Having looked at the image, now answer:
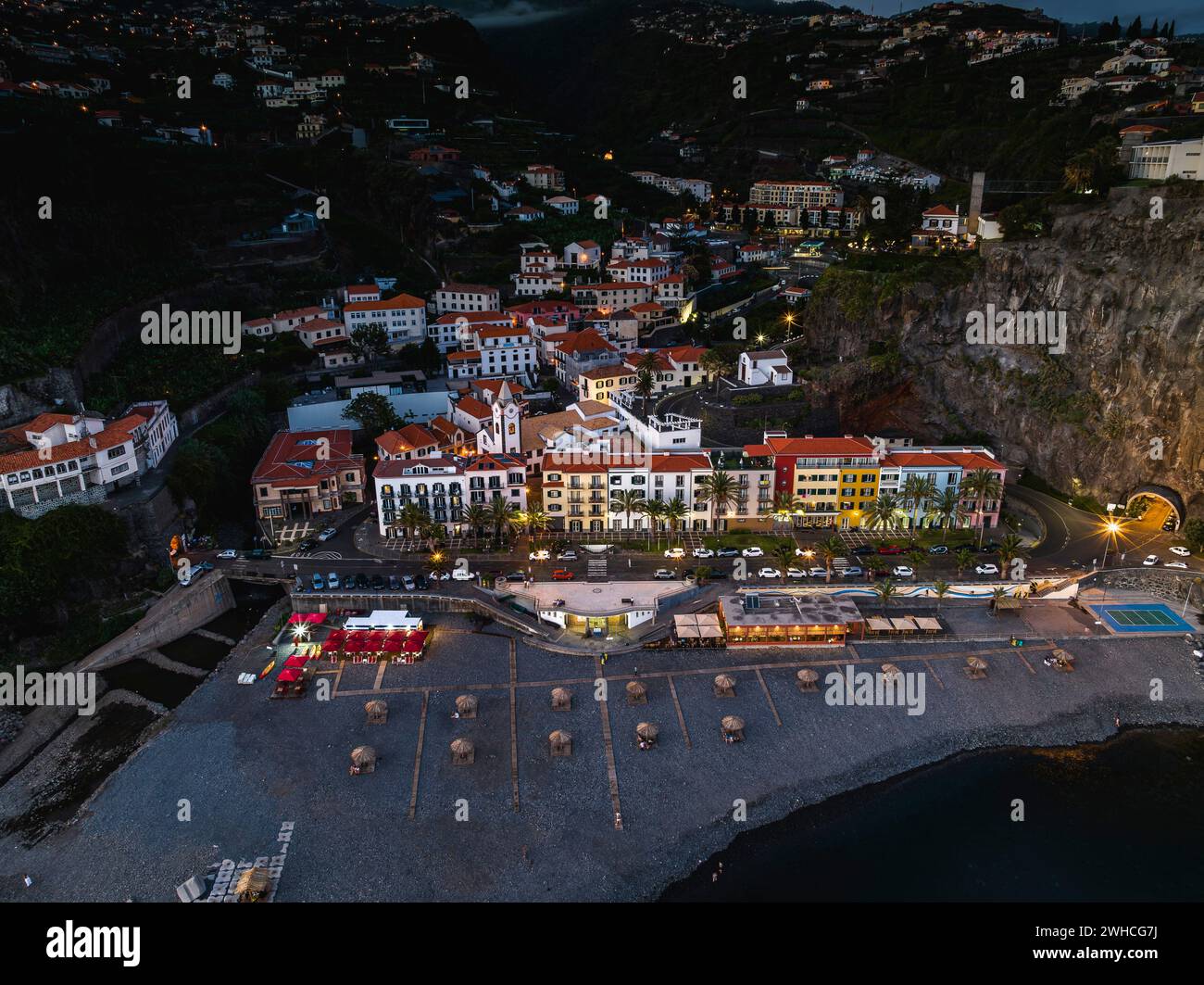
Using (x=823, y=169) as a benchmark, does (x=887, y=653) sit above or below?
below

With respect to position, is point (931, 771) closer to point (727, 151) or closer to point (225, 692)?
point (225, 692)

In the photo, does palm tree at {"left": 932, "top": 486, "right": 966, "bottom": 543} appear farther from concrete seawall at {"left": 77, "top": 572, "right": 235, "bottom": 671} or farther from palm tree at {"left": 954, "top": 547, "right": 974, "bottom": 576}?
concrete seawall at {"left": 77, "top": 572, "right": 235, "bottom": 671}

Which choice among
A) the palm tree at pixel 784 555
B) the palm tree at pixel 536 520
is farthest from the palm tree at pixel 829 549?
the palm tree at pixel 536 520

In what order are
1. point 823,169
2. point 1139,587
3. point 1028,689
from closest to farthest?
1. point 1028,689
2. point 1139,587
3. point 823,169

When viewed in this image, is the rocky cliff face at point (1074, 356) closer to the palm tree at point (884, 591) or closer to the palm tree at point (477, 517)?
the palm tree at point (884, 591)

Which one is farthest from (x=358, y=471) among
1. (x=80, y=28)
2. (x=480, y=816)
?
(x=80, y=28)

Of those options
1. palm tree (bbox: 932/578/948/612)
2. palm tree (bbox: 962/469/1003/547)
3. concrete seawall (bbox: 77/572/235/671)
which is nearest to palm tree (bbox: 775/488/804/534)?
palm tree (bbox: 932/578/948/612)

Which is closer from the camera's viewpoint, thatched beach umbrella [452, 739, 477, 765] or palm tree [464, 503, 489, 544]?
thatched beach umbrella [452, 739, 477, 765]
